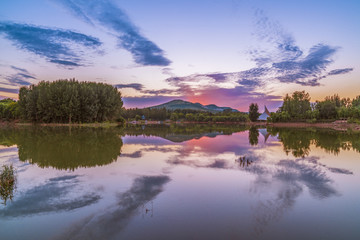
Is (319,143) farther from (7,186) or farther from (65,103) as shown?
(65,103)

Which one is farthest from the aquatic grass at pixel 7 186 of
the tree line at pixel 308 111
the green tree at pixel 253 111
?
the green tree at pixel 253 111

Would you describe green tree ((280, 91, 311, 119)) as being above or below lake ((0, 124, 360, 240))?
above

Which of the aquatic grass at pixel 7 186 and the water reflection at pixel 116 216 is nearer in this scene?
the water reflection at pixel 116 216

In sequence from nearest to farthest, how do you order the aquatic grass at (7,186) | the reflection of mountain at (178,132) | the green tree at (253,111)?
1. the aquatic grass at (7,186)
2. the reflection of mountain at (178,132)
3. the green tree at (253,111)

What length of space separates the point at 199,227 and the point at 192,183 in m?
4.53

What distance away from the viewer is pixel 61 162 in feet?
49.7

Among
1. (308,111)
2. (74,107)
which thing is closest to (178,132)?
(74,107)

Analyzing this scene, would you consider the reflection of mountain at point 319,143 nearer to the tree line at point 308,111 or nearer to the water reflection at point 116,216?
the water reflection at point 116,216

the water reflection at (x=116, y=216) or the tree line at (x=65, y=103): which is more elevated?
the tree line at (x=65, y=103)

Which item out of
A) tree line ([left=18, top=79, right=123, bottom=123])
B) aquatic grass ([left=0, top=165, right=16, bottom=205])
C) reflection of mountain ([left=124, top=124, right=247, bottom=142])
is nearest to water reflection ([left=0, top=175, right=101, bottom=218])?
aquatic grass ([left=0, top=165, right=16, bottom=205])

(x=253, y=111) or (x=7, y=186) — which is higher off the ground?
(x=253, y=111)

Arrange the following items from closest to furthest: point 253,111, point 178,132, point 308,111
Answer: point 178,132, point 308,111, point 253,111

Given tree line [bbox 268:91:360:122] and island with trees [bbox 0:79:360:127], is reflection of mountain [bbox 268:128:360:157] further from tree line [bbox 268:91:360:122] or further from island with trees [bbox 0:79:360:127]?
tree line [bbox 268:91:360:122]

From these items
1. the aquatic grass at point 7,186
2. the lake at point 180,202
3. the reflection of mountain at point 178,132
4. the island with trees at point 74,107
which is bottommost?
the lake at point 180,202
